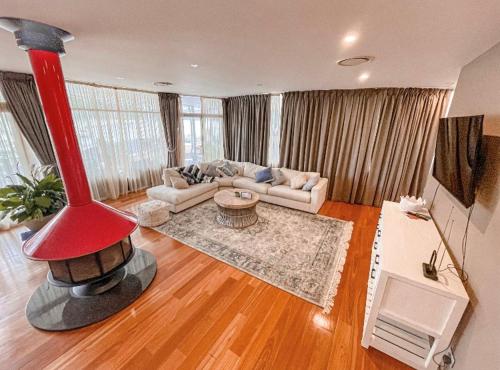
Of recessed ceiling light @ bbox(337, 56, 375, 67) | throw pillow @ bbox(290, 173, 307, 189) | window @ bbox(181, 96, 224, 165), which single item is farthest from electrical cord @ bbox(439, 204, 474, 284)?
window @ bbox(181, 96, 224, 165)

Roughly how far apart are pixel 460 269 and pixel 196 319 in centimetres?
210

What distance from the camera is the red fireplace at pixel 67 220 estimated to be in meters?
1.48

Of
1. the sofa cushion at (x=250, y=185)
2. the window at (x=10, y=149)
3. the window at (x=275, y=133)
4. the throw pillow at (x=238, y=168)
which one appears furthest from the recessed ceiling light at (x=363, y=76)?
the window at (x=10, y=149)

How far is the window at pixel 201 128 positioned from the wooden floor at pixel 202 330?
13.5 feet

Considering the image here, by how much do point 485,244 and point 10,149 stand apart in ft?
18.1

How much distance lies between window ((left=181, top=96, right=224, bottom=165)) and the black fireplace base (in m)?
4.11

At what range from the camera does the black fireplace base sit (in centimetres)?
168

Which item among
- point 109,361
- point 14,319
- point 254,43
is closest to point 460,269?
point 254,43

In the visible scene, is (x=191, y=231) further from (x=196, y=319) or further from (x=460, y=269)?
(x=460, y=269)

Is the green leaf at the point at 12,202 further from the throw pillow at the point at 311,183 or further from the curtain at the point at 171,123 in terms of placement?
the throw pillow at the point at 311,183

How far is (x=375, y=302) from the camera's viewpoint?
4.66ft

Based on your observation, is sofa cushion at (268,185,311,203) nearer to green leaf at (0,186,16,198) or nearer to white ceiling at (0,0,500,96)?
white ceiling at (0,0,500,96)

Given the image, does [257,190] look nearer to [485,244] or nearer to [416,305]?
[416,305]

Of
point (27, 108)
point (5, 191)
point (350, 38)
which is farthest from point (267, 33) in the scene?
point (27, 108)
